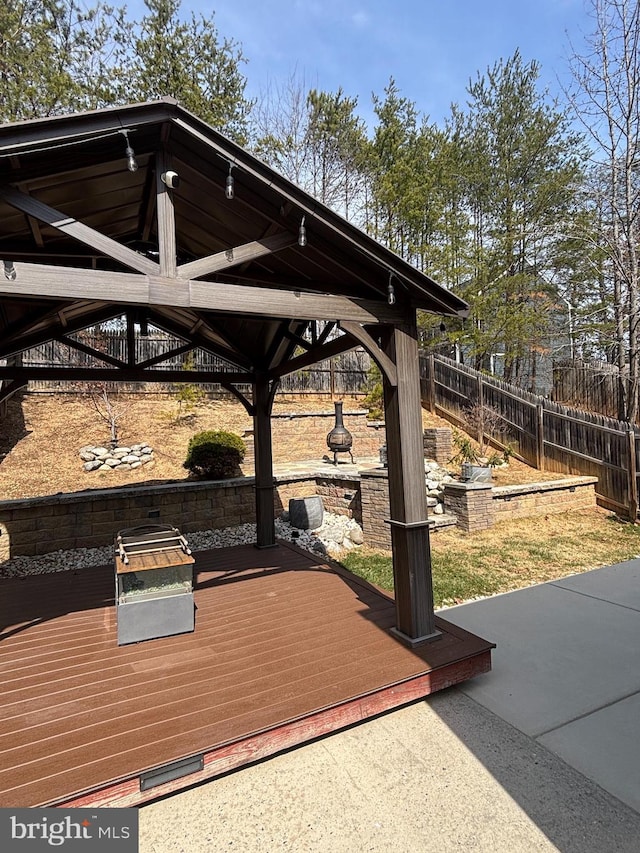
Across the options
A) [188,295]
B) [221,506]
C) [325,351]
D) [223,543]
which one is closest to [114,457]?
[221,506]

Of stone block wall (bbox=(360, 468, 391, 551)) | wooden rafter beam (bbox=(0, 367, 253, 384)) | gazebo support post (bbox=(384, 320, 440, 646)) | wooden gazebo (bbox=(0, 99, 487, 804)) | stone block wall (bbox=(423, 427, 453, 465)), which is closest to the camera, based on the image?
wooden gazebo (bbox=(0, 99, 487, 804))

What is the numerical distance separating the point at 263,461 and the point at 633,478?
6.84 m

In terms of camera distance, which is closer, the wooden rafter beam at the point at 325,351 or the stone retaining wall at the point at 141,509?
the wooden rafter beam at the point at 325,351

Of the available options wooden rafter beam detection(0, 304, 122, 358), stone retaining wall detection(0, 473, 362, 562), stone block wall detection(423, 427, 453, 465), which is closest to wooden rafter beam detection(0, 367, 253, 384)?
wooden rafter beam detection(0, 304, 122, 358)

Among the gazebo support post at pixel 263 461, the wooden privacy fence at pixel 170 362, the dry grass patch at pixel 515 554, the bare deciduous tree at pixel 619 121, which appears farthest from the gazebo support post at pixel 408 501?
the bare deciduous tree at pixel 619 121

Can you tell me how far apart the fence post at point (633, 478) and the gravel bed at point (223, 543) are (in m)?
5.14

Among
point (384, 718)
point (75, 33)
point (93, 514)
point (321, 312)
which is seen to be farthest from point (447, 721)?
point (75, 33)

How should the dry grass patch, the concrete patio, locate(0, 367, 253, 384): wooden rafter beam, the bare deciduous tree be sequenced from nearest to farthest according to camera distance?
the concrete patio < locate(0, 367, 253, 384): wooden rafter beam < the dry grass patch < the bare deciduous tree

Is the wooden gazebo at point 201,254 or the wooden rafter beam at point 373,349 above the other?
the wooden gazebo at point 201,254

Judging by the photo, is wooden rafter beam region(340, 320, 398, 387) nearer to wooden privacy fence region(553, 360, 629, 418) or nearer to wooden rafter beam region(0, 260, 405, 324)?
wooden rafter beam region(0, 260, 405, 324)

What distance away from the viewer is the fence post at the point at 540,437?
34.4 ft

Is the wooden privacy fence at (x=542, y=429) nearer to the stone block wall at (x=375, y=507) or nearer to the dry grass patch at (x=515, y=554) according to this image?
the dry grass patch at (x=515, y=554)

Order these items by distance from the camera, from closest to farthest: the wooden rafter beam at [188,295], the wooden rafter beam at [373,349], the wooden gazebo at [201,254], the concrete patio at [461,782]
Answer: the concrete patio at [461,782]
the wooden rafter beam at [188,295]
the wooden gazebo at [201,254]
the wooden rafter beam at [373,349]

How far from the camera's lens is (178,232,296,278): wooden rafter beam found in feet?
9.34
